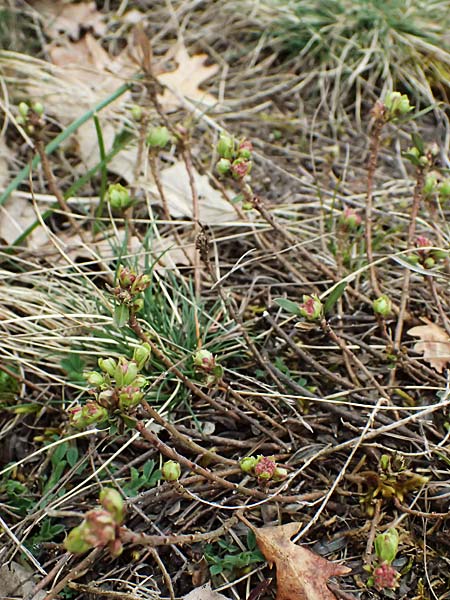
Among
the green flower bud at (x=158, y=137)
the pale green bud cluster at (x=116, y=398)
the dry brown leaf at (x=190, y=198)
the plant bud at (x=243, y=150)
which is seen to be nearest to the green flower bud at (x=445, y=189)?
the plant bud at (x=243, y=150)

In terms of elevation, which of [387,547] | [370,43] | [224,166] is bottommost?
[387,547]

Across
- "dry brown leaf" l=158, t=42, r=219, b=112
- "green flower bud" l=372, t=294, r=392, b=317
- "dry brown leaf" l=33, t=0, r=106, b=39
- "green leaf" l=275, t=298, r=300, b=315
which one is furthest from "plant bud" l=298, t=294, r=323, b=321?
"dry brown leaf" l=33, t=0, r=106, b=39

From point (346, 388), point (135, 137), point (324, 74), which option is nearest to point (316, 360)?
point (346, 388)

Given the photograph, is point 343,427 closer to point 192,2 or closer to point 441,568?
point 441,568

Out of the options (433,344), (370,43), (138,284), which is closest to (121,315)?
(138,284)

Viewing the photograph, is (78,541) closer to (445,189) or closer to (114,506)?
(114,506)

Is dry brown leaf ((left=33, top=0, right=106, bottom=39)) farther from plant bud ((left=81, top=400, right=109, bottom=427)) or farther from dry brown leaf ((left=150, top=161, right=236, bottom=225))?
plant bud ((left=81, top=400, right=109, bottom=427))
